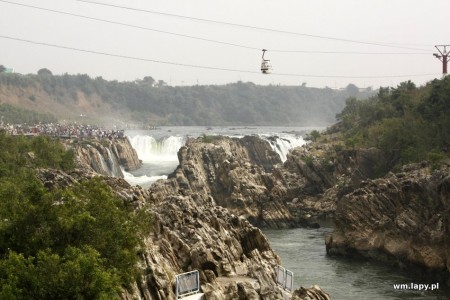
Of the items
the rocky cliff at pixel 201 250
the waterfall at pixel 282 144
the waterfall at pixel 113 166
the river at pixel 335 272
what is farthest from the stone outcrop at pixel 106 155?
the rocky cliff at pixel 201 250

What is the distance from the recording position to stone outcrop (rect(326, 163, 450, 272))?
2010 inches

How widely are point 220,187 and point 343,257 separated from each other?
24.2 m

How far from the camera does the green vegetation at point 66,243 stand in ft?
88.1

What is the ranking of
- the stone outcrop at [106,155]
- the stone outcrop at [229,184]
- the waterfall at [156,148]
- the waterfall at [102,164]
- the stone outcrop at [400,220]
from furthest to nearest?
the waterfall at [156,148], the waterfall at [102,164], the stone outcrop at [106,155], the stone outcrop at [229,184], the stone outcrop at [400,220]

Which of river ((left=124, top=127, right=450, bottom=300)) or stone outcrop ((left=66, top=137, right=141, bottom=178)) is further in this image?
stone outcrop ((left=66, top=137, right=141, bottom=178))

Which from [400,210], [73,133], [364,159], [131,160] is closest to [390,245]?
[400,210]

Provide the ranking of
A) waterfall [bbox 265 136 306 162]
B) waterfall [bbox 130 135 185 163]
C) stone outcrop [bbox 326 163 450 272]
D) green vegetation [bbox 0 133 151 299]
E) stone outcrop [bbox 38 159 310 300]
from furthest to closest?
waterfall [bbox 130 135 185 163], waterfall [bbox 265 136 306 162], stone outcrop [bbox 326 163 450 272], stone outcrop [bbox 38 159 310 300], green vegetation [bbox 0 133 151 299]

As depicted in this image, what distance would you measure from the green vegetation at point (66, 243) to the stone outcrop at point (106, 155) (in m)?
44.5

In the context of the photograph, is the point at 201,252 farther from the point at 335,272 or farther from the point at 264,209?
the point at 264,209

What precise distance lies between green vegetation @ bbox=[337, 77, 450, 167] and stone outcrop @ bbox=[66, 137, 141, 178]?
25.4 m

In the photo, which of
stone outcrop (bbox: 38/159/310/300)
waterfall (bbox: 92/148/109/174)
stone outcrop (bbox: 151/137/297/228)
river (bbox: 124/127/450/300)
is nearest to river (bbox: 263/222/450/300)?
river (bbox: 124/127/450/300)

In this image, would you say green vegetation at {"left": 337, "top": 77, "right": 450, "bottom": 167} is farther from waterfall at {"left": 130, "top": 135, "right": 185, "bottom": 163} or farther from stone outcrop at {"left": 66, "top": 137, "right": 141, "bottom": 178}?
waterfall at {"left": 130, "top": 135, "right": 185, "bottom": 163}

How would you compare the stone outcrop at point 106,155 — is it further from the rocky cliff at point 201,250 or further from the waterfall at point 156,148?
the rocky cliff at point 201,250

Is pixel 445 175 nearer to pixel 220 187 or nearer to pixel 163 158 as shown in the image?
pixel 220 187
